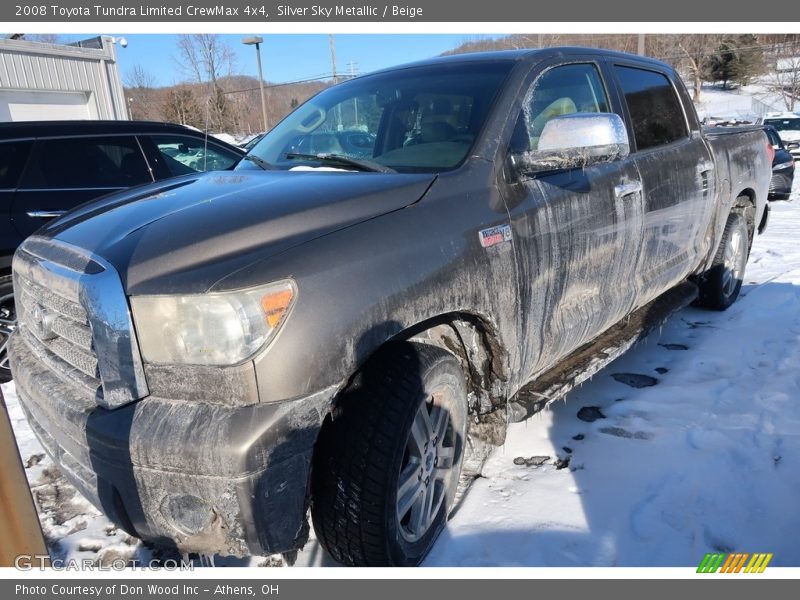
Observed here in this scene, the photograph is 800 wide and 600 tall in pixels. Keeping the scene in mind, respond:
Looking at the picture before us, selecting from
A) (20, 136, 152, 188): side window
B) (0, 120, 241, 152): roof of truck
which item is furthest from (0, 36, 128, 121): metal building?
(20, 136, 152, 188): side window

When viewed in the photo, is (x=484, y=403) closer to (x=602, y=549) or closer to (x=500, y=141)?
(x=602, y=549)

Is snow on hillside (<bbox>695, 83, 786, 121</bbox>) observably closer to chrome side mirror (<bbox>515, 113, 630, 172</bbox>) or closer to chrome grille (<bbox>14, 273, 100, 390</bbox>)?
chrome side mirror (<bbox>515, 113, 630, 172</bbox>)

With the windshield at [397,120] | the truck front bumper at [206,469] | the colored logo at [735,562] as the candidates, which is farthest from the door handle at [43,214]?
the colored logo at [735,562]

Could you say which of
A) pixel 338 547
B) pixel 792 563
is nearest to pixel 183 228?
pixel 338 547

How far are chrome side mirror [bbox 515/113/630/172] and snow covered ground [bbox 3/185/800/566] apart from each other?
1.46 metres

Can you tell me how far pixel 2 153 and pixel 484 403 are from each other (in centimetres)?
400

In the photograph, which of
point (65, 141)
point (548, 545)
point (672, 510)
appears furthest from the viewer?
point (65, 141)

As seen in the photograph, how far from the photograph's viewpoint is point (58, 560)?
7.91 feet

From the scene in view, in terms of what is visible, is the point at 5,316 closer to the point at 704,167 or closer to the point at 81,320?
the point at 81,320

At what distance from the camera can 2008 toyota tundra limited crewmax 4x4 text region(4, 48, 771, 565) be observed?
1663mm

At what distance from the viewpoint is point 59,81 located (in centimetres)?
1636

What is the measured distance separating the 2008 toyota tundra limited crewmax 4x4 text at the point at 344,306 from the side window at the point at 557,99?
0.05 ft

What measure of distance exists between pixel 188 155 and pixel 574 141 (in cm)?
396

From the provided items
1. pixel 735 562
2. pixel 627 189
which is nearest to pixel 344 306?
pixel 735 562
